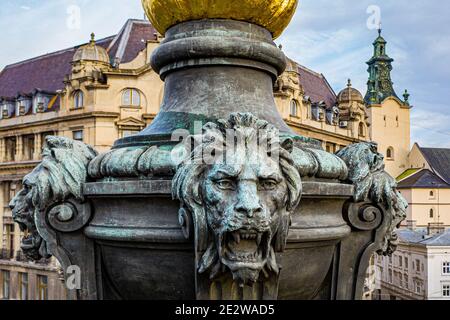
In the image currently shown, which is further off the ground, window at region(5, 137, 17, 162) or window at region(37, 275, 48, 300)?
window at region(5, 137, 17, 162)

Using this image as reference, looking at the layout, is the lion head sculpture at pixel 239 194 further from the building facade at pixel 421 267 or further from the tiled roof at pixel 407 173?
the tiled roof at pixel 407 173

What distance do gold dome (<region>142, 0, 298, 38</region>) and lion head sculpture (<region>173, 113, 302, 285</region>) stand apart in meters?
1.05

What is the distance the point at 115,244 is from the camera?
3014 millimetres

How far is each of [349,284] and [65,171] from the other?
5.93ft

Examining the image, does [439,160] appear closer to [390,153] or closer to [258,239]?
[390,153]

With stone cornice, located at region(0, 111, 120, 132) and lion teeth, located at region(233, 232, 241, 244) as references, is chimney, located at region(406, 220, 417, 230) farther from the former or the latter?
lion teeth, located at region(233, 232, 241, 244)

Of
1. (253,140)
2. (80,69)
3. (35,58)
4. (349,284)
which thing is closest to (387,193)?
(349,284)

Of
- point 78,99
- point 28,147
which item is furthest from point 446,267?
point 28,147

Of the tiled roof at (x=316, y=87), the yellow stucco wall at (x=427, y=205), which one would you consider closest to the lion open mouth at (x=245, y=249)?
the tiled roof at (x=316, y=87)

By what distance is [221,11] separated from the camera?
11.2ft

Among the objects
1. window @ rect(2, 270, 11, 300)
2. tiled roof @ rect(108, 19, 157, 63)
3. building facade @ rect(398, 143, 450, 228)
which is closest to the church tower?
building facade @ rect(398, 143, 450, 228)

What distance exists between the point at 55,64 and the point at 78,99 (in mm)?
8231

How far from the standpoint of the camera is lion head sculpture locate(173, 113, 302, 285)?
2449 millimetres

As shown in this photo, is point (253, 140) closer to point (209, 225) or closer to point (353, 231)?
point (209, 225)
